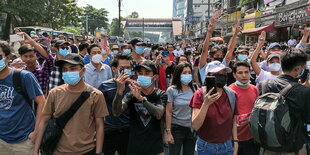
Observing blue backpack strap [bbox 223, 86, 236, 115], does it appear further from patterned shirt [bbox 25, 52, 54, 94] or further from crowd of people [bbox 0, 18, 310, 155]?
patterned shirt [bbox 25, 52, 54, 94]

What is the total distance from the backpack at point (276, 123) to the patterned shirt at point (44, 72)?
336 cm

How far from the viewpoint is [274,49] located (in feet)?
18.4

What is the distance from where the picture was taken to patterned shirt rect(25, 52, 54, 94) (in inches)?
173

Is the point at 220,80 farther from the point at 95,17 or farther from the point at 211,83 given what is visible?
the point at 95,17

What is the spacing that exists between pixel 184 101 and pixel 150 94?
0.62m

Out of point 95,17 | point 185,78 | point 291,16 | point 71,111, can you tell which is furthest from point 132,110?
point 95,17

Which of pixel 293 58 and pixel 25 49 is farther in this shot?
pixel 25 49

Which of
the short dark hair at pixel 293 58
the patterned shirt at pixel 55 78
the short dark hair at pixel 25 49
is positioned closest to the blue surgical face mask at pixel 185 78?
the short dark hair at pixel 293 58

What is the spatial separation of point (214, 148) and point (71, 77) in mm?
1621

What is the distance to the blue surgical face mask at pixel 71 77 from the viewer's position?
8.77 feet

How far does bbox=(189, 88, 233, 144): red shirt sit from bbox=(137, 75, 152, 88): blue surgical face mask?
55 centimetres

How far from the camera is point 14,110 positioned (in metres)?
2.83

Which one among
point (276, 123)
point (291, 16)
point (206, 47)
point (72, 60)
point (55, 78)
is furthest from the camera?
point (291, 16)

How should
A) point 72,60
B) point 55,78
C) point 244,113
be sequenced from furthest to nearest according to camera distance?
point 55,78, point 244,113, point 72,60
